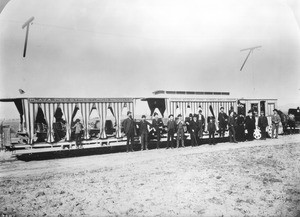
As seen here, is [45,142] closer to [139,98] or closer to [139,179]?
[139,98]

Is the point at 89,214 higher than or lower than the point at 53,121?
lower

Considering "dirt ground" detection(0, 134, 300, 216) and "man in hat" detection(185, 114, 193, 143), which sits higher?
"man in hat" detection(185, 114, 193, 143)

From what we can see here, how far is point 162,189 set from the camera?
22.6 ft

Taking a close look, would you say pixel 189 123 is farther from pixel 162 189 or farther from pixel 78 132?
pixel 162 189

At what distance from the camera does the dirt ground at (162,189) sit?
5926 mm

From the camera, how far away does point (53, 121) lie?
13797mm

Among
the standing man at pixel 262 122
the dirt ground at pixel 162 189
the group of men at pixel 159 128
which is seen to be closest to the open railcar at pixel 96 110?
the group of men at pixel 159 128

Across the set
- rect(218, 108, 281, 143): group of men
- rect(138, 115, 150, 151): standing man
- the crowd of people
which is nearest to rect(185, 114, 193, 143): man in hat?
the crowd of people

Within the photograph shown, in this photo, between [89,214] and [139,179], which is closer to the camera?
[89,214]

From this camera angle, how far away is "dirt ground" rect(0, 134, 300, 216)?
5.93m

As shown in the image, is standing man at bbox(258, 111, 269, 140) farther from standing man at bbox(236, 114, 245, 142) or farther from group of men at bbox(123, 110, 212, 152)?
group of men at bbox(123, 110, 212, 152)

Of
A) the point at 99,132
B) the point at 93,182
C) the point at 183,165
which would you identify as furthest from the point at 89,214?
the point at 99,132

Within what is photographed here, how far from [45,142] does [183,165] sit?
7446 mm

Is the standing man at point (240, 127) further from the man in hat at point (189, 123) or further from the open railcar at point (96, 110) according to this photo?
the man in hat at point (189, 123)
